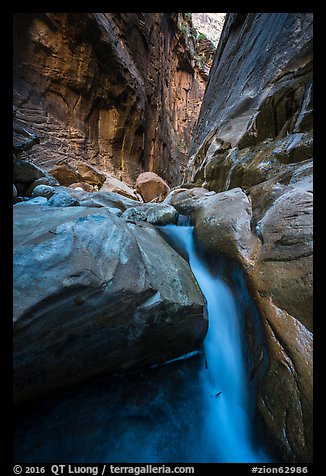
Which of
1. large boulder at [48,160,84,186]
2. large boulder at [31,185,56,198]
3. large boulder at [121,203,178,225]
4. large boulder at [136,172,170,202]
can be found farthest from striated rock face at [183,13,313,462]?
large boulder at [136,172,170,202]

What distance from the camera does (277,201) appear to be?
223 centimetres

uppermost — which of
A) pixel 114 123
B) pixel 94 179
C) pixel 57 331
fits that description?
pixel 114 123

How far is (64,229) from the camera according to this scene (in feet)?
5.55

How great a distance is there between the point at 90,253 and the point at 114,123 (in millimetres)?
14808

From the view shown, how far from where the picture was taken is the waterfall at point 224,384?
62.5 inches

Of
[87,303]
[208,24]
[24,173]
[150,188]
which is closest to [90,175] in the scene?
[150,188]

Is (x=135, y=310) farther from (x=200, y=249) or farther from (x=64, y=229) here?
(x=200, y=249)

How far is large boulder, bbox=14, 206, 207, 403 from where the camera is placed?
1370 millimetres

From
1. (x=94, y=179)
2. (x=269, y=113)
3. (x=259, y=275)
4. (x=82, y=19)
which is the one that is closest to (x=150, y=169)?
(x=94, y=179)

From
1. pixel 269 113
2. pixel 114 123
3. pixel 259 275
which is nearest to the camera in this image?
pixel 259 275

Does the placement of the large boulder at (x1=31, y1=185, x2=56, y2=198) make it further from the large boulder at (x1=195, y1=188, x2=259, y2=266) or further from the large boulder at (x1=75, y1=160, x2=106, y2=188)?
the large boulder at (x1=75, y1=160, x2=106, y2=188)

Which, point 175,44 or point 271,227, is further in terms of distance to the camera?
point 175,44

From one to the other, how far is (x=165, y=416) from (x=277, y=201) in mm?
2337

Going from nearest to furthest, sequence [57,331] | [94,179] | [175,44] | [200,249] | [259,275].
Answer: [57,331] → [259,275] → [200,249] → [94,179] → [175,44]
